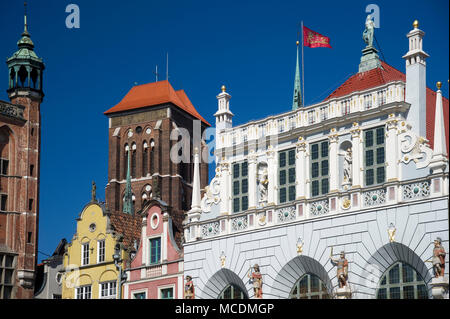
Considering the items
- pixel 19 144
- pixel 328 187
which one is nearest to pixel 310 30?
pixel 328 187

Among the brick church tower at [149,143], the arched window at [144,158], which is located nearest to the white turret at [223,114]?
the brick church tower at [149,143]

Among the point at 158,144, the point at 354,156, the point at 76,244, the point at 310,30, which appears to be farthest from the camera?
the point at 158,144

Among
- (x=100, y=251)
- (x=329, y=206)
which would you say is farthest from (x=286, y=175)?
(x=100, y=251)

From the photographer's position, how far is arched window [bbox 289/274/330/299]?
44.1m

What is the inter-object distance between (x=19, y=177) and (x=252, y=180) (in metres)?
19.4

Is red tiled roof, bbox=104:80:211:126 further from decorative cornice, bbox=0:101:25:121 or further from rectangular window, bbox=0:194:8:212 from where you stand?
rectangular window, bbox=0:194:8:212

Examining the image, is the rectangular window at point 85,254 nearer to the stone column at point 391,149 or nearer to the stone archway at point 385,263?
the stone archway at point 385,263

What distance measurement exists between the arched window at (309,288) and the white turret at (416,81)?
23.8ft

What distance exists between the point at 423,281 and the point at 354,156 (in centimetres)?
587

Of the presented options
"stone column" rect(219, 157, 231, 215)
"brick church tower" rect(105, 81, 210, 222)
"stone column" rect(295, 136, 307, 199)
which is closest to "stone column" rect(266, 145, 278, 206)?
"stone column" rect(295, 136, 307, 199)

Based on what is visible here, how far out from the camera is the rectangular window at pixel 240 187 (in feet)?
156

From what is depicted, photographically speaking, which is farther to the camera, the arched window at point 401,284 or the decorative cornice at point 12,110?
the decorative cornice at point 12,110
